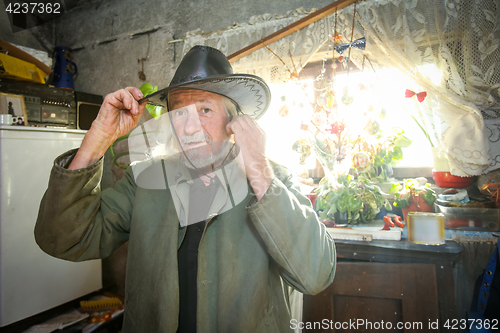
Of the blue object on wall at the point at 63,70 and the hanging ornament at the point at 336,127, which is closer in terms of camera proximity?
the hanging ornament at the point at 336,127

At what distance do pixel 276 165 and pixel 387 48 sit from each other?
3.82 feet

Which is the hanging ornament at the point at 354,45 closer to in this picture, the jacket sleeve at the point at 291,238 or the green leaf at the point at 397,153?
the green leaf at the point at 397,153

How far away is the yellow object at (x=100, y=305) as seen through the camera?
2.03 metres

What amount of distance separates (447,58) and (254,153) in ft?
4.55

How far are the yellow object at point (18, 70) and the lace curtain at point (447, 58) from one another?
219cm

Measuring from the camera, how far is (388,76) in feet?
5.39

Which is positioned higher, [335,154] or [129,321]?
[335,154]

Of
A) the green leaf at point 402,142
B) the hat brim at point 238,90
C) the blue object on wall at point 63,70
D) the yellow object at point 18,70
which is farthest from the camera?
the blue object on wall at point 63,70

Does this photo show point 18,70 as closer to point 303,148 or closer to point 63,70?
point 63,70

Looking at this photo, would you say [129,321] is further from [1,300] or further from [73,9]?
[73,9]

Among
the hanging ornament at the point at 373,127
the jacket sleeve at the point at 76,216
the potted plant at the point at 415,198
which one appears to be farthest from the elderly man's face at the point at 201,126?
the potted plant at the point at 415,198

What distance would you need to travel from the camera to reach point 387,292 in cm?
125

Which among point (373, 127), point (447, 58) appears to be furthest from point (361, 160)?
point (447, 58)

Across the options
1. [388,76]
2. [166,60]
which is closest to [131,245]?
[388,76]
